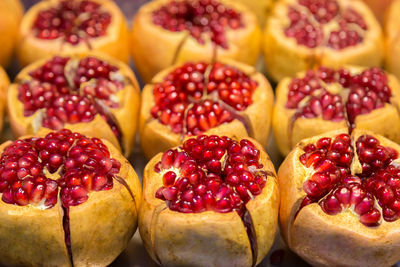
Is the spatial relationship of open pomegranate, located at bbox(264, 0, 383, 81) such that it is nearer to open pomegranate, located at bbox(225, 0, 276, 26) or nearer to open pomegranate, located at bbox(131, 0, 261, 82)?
open pomegranate, located at bbox(131, 0, 261, 82)

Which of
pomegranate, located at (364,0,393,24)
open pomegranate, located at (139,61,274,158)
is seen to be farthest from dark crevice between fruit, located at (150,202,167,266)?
pomegranate, located at (364,0,393,24)

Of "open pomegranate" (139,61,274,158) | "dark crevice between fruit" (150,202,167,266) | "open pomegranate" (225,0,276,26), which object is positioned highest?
"open pomegranate" (225,0,276,26)

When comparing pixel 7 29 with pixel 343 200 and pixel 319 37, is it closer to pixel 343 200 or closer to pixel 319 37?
pixel 319 37

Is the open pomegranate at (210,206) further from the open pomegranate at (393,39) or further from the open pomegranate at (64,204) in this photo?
the open pomegranate at (393,39)

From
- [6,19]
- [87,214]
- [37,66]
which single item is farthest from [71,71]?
[87,214]


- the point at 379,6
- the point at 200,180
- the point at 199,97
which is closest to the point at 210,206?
the point at 200,180

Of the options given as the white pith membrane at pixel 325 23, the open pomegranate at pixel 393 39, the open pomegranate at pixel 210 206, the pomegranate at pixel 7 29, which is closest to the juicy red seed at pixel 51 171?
the open pomegranate at pixel 210 206
